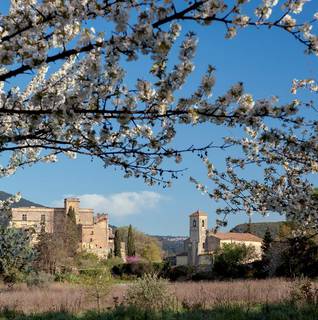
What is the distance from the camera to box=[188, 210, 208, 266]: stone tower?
340 ft

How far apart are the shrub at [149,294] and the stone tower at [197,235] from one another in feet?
290

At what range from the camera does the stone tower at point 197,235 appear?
104 m

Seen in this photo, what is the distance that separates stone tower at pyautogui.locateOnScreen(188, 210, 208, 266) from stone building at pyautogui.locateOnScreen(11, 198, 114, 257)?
15.8 m

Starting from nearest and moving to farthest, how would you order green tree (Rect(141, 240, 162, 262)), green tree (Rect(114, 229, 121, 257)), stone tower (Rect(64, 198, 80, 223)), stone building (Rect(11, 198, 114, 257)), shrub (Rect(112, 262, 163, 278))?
shrub (Rect(112, 262, 163, 278)), green tree (Rect(114, 229, 121, 257)), green tree (Rect(141, 240, 162, 262)), stone building (Rect(11, 198, 114, 257)), stone tower (Rect(64, 198, 80, 223))

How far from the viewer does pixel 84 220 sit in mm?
97750

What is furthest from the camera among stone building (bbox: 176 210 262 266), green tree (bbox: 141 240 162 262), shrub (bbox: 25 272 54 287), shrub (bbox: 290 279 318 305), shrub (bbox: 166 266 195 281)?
stone building (bbox: 176 210 262 266)

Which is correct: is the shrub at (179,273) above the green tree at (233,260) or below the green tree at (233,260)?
below

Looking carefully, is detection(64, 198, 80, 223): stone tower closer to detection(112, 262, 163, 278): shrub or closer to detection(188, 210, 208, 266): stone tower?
detection(188, 210, 208, 266): stone tower

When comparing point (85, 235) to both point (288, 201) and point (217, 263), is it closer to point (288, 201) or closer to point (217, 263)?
point (217, 263)

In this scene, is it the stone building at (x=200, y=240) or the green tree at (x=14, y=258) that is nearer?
the green tree at (x=14, y=258)

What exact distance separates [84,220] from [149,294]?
86.2 metres

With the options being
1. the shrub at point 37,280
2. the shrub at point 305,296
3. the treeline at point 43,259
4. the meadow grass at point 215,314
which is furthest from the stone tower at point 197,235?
the meadow grass at point 215,314

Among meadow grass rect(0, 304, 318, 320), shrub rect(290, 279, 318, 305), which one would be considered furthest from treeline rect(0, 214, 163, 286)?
shrub rect(290, 279, 318, 305)

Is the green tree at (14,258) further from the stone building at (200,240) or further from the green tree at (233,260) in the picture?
the stone building at (200,240)
